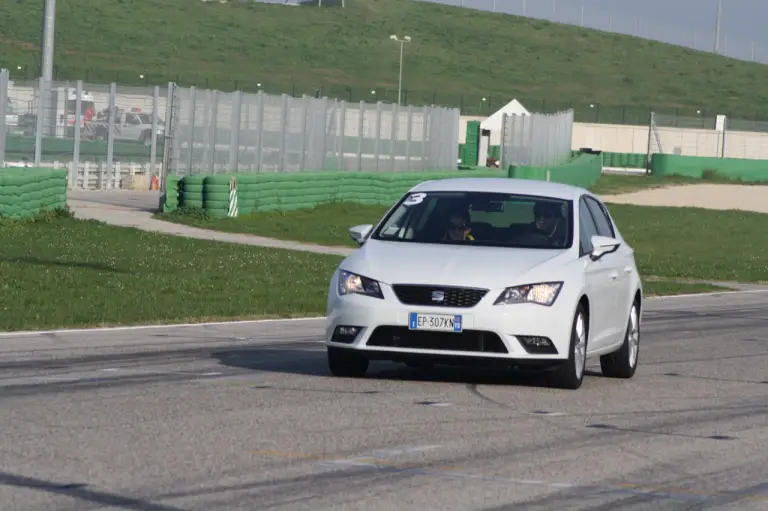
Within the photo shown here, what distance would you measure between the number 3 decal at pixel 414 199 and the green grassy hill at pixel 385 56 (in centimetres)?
8074

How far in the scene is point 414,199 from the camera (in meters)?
12.9

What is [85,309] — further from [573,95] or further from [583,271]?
[573,95]

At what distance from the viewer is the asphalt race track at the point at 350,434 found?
7.59 meters

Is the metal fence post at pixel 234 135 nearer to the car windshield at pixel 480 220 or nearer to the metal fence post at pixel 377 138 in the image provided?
the metal fence post at pixel 377 138

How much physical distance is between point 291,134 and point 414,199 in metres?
27.3

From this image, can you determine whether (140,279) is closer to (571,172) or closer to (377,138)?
(377,138)

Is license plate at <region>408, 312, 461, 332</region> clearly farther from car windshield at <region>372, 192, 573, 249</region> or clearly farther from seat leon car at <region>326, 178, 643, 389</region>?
car windshield at <region>372, 192, 573, 249</region>

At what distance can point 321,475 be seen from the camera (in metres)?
8.00

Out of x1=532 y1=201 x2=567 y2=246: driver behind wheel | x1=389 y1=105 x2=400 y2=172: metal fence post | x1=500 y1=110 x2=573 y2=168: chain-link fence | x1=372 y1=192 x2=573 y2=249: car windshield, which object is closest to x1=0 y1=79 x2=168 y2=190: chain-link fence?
x1=389 y1=105 x2=400 y2=172: metal fence post

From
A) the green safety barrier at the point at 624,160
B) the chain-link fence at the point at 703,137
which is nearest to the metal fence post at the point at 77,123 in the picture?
the green safety barrier at the point at 624,160

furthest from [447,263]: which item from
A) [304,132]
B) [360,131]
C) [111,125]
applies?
[360,131]

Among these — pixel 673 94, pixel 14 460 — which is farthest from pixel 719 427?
pixel 673 94

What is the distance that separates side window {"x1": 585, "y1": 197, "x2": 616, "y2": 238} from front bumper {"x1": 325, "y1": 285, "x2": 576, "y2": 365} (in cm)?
206

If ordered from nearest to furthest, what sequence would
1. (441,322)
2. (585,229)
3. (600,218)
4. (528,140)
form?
(441,322) < (585,229) < (600,218) < (528,140)
